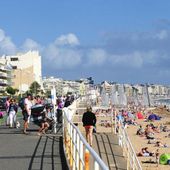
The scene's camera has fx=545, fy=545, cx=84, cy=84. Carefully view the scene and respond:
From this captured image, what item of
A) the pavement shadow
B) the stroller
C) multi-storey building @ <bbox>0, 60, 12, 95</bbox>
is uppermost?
multi-storey building @ <bbox>0, 60, 12, 95</bbox>

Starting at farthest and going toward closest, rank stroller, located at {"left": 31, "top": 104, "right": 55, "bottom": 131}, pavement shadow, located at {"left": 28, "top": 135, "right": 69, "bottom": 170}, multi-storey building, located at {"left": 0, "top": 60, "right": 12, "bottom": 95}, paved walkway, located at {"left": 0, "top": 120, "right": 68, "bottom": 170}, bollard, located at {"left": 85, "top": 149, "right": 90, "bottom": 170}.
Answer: multi-storey building, located at {"left": 0, "top": 60, "right": 12, "bottom": 95}
stroller, located at {"left": 31, "top": 104, "right": 55, "bottom": 131}
paved walkway, located at {"left": 0, "top": 120, "right": 68, "bottom": 170}
pavement shadow, located at {"left": 28, "top": 135, "right": 69, "bottom": 170}
bollard, located at {"left": 85, "top": 149, "right": 90, "bottom": 170}

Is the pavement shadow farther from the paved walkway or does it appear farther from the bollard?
the bollard

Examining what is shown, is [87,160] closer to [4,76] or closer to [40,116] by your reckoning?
[40,116]

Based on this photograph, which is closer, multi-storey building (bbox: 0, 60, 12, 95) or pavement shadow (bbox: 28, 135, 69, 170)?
pavement shadow (bbox: 28, 135, 69, 170)

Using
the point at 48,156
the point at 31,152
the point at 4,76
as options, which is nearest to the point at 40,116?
the point at 31,152

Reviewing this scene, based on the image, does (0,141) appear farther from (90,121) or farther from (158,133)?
(158,133)

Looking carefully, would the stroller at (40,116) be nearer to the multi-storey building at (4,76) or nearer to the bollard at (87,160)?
the bollard at (87,160)

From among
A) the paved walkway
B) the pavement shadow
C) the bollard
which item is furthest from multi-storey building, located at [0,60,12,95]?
the bollard

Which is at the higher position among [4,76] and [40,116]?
[4,76]

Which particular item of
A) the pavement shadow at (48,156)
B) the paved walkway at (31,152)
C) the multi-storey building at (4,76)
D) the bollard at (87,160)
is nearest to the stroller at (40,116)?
the paved walkway at (31,152)

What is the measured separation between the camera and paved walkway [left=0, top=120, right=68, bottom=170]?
12.1 m

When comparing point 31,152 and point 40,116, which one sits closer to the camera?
point 31,152

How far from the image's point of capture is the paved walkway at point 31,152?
1205cm

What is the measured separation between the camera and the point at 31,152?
1467cm
